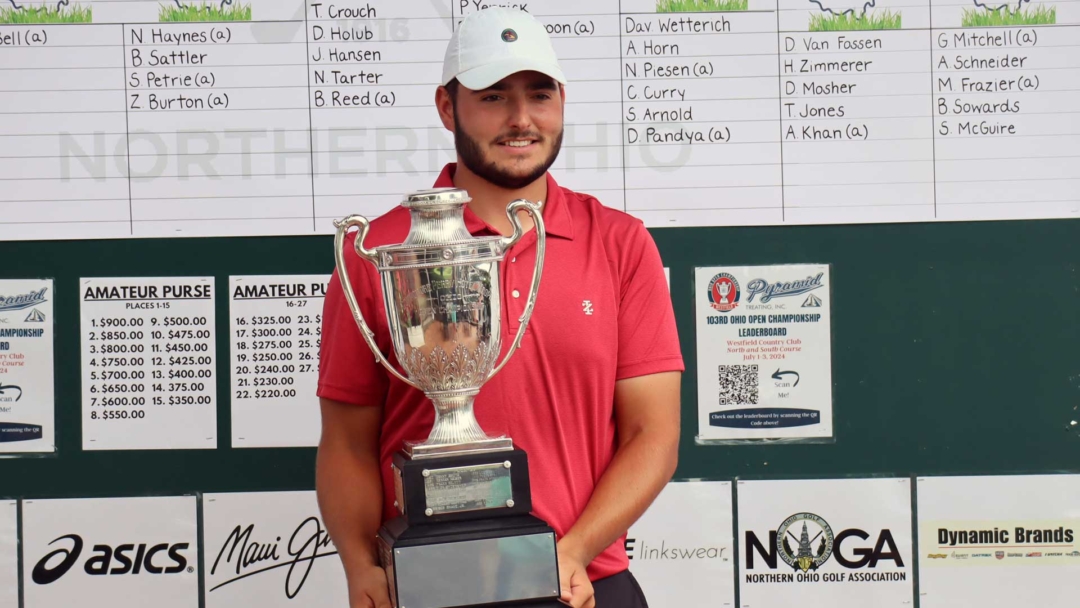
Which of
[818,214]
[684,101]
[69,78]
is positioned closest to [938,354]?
[818,214]

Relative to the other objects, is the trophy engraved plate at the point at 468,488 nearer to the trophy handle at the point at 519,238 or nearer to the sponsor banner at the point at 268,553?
the trophy handle at the point at 519,238

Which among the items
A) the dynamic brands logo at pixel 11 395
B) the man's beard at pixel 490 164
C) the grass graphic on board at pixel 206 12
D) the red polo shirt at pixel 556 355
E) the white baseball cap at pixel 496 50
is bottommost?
the dynamic brands logo at pixel 11 395

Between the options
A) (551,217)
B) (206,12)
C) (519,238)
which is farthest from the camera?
(206,12)

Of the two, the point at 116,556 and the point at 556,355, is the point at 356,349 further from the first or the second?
the point at 116,556

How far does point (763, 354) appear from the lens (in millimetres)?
2803

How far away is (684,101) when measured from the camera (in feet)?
9.20

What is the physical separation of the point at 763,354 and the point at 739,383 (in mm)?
99

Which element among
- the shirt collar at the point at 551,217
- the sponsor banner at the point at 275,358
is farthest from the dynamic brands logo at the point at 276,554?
the shirt collar at the point at 551,217

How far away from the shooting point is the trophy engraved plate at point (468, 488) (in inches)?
62.9

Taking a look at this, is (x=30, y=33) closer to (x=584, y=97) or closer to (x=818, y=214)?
(x=584, y=97)

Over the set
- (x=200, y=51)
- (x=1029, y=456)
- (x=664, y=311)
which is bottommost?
(x=1029, y=456)

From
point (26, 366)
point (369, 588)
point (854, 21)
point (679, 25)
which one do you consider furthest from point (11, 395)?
point (854, 21)

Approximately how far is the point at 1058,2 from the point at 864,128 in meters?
0.62

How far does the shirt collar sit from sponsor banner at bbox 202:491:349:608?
1190 mm
